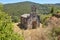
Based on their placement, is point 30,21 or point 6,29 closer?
point 6,29

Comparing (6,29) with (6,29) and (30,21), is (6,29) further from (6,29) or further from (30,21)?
(30,21)

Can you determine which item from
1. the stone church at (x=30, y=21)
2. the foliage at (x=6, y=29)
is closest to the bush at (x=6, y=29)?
the foliage at (x=6, y=29)

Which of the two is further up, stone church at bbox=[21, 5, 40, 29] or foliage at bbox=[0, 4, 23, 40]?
Answer: foliage at bbox=[0, 4, 23, 40]

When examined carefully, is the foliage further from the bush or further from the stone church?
the stone church

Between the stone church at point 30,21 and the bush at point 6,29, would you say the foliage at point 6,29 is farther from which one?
the stone church at point 30,21

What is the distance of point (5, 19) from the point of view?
27.9 ft

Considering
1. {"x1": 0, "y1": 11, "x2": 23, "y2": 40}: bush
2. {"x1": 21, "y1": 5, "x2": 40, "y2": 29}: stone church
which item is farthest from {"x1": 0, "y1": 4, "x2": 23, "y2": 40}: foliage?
{"x1": 21, "y1": 5, "x2": 40, "y2": 29}: stone church

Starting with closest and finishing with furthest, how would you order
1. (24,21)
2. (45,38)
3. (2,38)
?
(2,38), (45,38), (24,21)

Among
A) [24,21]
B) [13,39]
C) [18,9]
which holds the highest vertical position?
[13,39]

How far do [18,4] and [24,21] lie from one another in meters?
30.4

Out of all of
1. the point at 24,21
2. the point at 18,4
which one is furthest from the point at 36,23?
the point at 18,4

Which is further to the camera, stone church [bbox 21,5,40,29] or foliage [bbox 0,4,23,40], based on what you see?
stone church [bbox 21,5,40,29]

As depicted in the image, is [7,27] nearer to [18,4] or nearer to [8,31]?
[8,31]

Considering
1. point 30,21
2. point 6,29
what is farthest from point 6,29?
point 30,21
